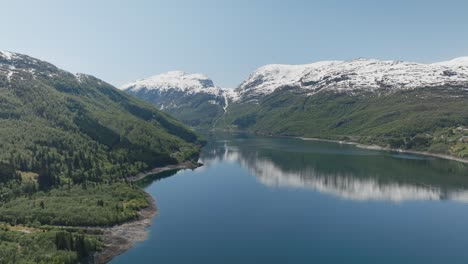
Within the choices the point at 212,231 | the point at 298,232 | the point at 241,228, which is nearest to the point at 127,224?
the point at 212,231

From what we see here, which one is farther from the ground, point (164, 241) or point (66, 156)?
point (66, 156)

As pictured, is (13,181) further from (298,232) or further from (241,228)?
(298,232)

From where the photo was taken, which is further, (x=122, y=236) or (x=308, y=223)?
(x=308, y=223)

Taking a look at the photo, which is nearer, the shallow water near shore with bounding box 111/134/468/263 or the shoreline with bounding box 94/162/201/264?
the shoreline with bounding box 94/162/201/264

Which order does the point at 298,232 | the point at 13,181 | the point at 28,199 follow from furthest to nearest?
the point at 13,181 < the point at 28,199 < the point at 298,232

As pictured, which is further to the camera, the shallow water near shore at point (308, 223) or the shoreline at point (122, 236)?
the shallow water near shore at point (308, 223)

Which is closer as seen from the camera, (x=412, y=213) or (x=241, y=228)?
(x=241, y=228)

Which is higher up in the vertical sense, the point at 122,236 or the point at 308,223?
the point at 308,223

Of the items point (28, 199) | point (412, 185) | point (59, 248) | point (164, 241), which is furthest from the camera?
point (412, 185)

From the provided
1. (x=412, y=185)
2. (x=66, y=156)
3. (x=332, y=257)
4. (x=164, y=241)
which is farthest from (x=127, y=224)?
(x=412, y=185)

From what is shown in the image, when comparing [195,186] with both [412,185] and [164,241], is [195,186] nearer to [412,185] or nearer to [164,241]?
[164,241]
